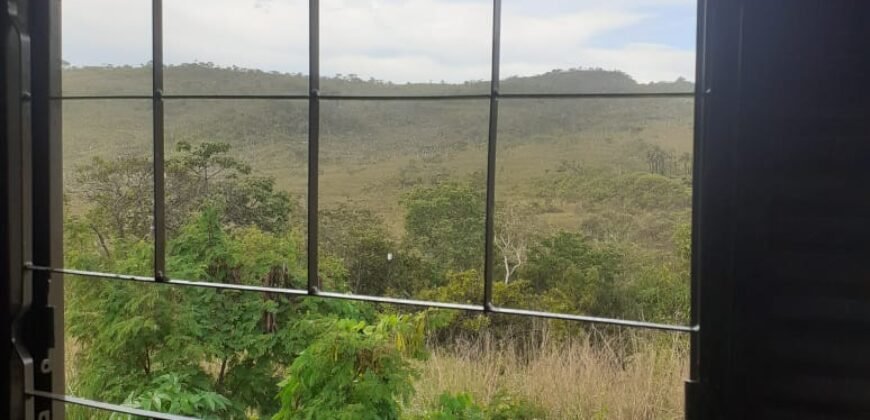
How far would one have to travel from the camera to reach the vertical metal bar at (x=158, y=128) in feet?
4.44

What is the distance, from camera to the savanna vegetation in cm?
131

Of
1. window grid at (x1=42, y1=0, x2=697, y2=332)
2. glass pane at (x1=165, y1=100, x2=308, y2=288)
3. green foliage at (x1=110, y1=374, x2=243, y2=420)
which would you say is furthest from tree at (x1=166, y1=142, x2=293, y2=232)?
green foliage at (x1=110, y1=374, x2=243, y2=420)

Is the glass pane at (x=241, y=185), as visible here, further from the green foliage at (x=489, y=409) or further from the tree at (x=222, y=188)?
the green foliage at (x=489, y=409)

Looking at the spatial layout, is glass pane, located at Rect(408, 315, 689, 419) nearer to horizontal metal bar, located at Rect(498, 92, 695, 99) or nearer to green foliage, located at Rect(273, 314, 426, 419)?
green foliage, located at Rect(273, 314, 426, 419)

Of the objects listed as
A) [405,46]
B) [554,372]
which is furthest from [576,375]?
[405,46]

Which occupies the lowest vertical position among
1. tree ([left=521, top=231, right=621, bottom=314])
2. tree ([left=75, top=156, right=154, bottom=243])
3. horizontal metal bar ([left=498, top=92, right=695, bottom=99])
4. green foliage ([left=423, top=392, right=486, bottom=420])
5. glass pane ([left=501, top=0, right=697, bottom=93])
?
green foliage ([left=423, top=392, right=486, bottom=420])

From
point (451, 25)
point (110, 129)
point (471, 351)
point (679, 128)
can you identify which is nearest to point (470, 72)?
point (451, 25)

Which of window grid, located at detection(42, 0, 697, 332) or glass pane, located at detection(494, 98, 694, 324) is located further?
glass pane, located at detection(494, 98, 694, 324)

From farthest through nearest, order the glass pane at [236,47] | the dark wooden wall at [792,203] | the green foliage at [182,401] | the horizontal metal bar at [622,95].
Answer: the green foliage at [182,401] → the glass pane at [236,47] → the horizontal metal bar at [622,95] → the dark wooden wall at [792,203]

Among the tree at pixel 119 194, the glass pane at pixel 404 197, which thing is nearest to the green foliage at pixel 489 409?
the glass pane at pixel 404 197

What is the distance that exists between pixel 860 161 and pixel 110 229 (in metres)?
1.44

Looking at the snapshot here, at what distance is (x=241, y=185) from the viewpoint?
160 centimetres

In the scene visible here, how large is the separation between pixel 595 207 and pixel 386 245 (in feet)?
1.25

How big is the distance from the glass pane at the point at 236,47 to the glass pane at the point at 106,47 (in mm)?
119
